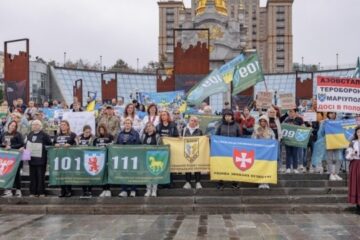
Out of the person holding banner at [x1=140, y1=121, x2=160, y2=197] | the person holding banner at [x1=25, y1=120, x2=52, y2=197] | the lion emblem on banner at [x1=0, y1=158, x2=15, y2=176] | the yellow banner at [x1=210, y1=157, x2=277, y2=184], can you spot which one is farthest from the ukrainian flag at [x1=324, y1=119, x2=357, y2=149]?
the lion emblem on banner at [x1=0, y1=158, x2=15, y2=176]

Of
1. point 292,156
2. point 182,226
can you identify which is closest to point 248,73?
point 292,156

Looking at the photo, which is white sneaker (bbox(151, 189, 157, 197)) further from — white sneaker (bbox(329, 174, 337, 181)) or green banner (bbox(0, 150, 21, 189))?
white sneaker (bbox(329, 174, 337, 181))

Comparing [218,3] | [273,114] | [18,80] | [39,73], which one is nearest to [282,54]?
[218,3]

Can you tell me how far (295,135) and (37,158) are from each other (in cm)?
648

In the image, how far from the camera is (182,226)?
9906mm

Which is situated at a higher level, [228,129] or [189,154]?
[228,129]

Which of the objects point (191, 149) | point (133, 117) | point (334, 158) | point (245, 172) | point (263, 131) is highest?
point (133, 117)

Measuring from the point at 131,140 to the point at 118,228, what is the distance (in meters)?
2.99

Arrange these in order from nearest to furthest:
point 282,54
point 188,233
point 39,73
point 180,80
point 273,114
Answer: point 188,233, point 273,114, point 180,80, point 39,73, point 282,54

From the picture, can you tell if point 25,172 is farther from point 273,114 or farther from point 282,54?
point 282,54

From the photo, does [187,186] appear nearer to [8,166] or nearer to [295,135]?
[295,135]

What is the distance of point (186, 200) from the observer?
1194 cm

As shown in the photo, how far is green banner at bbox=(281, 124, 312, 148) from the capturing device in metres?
13.8

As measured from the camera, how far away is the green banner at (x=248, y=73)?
15250 millimetres
